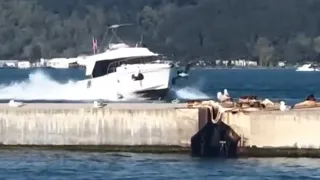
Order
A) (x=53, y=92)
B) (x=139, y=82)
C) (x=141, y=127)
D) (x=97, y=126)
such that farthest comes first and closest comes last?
(x=53, y=92) < (x=139, y=82) < (x=97, y=126) < (x=141, y=127)

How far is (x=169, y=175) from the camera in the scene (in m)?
40.6

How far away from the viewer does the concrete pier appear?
139 feet

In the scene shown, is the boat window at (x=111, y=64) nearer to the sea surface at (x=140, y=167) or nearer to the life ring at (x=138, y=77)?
the life ring at (x=138, y=77)

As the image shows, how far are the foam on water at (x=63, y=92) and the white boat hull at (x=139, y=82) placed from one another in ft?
0.64

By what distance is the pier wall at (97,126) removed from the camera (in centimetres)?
4328

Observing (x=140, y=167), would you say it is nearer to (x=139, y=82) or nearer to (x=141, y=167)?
(x=141, y=167)

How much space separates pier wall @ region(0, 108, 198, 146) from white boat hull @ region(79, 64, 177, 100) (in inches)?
1097

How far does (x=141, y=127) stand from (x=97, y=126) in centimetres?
152

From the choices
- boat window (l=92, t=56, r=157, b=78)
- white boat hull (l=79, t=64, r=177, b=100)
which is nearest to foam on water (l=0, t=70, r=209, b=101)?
white boat hull (l=79, t=64, r=177, b=100)

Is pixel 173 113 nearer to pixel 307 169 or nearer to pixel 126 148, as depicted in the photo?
pixel 126 148

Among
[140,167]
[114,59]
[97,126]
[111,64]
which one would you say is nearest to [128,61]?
[114,59]

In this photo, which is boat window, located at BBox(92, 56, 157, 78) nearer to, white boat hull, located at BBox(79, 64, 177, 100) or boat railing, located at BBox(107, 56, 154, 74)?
boat railing, located at BBox(107, 56, 154, 74)

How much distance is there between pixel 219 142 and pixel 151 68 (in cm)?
2987

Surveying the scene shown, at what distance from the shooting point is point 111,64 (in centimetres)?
7306
